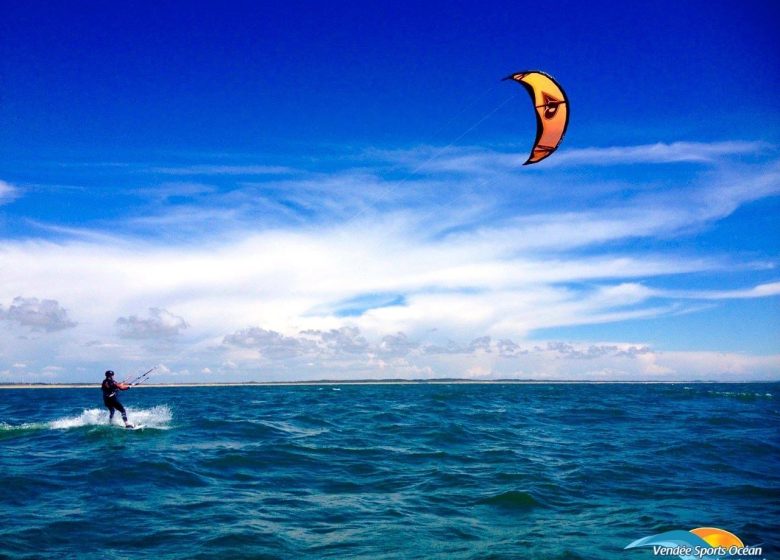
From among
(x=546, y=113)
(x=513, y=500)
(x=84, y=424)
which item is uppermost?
(x=546, y=113)

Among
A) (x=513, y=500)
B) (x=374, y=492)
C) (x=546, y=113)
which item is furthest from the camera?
(x=546, y=113)

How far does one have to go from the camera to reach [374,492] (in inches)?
436

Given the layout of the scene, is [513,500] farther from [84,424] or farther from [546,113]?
[84,424]

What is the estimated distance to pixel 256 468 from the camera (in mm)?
13242

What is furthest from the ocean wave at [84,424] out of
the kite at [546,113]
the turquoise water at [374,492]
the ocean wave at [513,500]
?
the kite at [546,113]

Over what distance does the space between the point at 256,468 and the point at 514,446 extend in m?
8.88

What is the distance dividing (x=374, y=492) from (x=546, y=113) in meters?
10.1

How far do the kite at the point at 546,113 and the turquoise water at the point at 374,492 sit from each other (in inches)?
322

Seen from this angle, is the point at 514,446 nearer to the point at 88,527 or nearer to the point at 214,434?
the point at 214,434

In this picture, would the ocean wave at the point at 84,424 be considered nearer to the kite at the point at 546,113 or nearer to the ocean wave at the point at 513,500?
the ocean wave at the point at 513,500

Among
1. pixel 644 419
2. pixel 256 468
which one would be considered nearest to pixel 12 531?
pixel 256 468

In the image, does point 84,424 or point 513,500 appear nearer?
point 513,500

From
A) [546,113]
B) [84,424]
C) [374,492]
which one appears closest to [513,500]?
[374,492]

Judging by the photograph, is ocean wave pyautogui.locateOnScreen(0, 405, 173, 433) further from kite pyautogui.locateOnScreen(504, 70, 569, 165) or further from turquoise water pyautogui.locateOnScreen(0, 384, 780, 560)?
kite pyautogui.locateOnScreen(504, 70, 569, 165)
